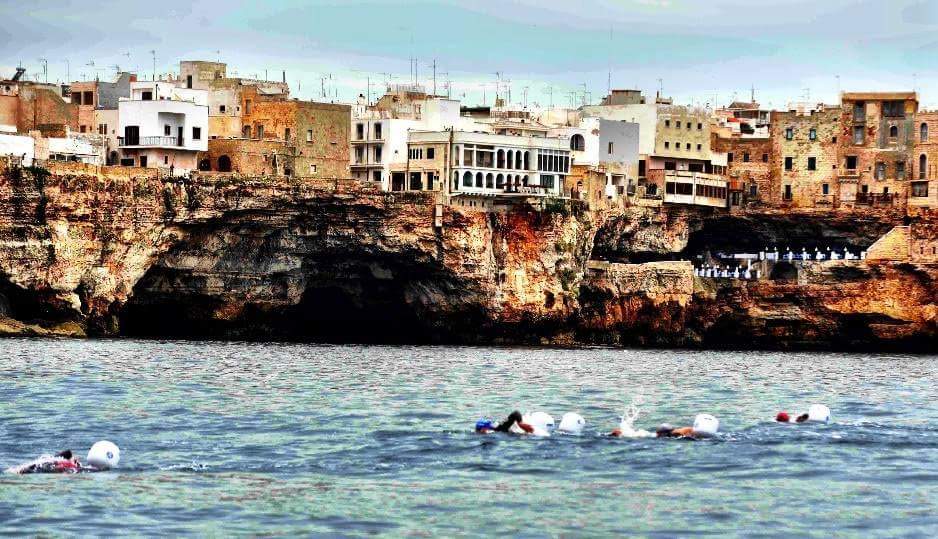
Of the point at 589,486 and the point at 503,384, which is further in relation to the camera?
the point at 503,384

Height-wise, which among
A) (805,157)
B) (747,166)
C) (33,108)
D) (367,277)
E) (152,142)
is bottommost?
(367,277)

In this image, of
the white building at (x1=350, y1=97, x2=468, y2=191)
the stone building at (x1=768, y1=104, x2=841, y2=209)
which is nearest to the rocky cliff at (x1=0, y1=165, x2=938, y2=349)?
the white building at (x1=350, y1=97, x2=468, y2=191)

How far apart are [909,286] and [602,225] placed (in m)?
18.9

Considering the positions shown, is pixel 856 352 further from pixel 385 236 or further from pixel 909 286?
pixel 385 236

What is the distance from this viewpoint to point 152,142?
4262 inches

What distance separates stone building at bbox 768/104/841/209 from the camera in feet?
443

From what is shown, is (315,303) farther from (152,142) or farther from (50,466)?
(50,466)

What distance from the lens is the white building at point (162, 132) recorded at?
108562mm

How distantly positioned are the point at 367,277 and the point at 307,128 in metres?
10.3

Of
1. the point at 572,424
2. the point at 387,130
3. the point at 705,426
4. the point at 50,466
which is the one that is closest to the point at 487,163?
the point at 387,130

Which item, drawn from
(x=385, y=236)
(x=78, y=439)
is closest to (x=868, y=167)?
(x=385, y=236)

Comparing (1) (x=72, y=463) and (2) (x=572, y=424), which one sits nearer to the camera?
(1) (x=72, y=463)

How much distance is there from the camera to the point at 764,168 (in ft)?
450

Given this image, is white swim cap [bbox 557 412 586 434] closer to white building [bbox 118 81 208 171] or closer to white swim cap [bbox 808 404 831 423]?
white swim cap [bbox 808 404 831 423]
